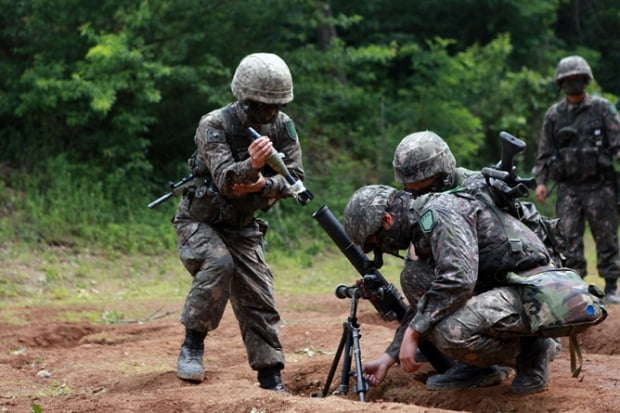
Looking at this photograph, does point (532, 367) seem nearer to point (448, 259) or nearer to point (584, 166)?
point (448, 259)

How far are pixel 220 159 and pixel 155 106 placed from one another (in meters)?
9.15

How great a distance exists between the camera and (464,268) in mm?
5344

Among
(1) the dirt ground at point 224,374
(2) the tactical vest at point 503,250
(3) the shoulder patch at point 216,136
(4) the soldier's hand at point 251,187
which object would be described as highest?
(3) the shoulder patch at point 216,136

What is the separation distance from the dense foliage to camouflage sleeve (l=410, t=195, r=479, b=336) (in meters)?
8.41

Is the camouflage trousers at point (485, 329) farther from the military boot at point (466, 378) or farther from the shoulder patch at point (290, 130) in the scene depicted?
the shoulder patch at point (290, 130)

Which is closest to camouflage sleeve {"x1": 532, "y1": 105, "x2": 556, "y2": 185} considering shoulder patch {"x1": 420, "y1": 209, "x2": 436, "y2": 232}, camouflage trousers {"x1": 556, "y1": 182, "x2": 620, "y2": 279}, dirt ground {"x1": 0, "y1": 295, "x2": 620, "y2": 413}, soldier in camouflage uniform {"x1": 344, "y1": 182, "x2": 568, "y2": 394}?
camouflage trousers {"x1": 556, "y1": 182, "x2": 620, "y2": 279}

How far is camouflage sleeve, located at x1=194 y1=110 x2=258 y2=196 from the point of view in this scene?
624cm

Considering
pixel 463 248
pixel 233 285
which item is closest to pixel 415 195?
pixel 463 248

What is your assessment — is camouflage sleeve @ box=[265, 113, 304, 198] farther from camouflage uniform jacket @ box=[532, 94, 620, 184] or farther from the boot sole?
camouflage uniform jacket @ box=[532, 94, 620, 184]

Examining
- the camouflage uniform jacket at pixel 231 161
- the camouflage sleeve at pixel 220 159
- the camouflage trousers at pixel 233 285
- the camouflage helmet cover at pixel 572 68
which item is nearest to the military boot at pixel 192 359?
the camouflage trousers at pixel 233 285

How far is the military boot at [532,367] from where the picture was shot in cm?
574

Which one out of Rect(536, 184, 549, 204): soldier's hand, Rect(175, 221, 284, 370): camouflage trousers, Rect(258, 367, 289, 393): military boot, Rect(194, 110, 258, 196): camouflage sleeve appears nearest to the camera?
Rect(194, 110, 258, 196): camouflage sleeve

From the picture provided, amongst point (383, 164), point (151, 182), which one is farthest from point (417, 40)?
point (151, 182)

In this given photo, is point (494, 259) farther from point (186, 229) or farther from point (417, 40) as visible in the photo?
point (417, 40)
